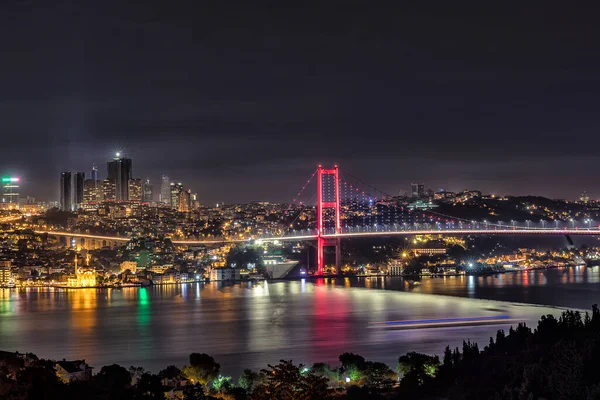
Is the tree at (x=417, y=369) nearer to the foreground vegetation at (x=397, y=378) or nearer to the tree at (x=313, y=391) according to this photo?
the foreground vegetation at (x=397, y=378)

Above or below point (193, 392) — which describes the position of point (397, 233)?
above

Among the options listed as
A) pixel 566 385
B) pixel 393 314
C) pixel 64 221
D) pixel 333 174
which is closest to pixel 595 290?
pixel 393 314

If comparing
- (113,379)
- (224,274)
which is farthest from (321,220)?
(113,379)

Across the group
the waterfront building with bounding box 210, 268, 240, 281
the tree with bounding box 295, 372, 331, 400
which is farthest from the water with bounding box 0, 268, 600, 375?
the tree with bounding box 295, 372, 331, 400

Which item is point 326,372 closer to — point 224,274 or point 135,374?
point 135,374

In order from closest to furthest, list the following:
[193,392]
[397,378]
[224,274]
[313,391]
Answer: [313,391], [193,392], [397,378], [224,274]

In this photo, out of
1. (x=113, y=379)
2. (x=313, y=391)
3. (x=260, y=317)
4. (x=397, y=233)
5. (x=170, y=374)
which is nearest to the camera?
(x=313, y=391)

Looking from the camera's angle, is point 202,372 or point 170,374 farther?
point 202,372
